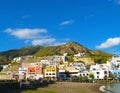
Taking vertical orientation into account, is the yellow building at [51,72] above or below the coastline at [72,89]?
above

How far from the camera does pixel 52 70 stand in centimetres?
A: 10481

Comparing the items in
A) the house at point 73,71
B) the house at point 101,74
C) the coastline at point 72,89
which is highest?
the house at point 73,71

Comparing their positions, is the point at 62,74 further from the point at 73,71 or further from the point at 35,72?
the point at 35,72

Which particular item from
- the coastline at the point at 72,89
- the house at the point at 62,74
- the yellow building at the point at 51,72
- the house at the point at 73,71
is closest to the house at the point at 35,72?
the yellow building at the point at 51,72

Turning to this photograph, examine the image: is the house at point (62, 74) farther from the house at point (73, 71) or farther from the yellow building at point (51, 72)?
the yellow building at point (51, 72)

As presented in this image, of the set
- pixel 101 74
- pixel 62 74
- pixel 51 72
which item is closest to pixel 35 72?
pixel 51 72

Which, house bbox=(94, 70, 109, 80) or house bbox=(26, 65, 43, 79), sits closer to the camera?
house bbox=(94, 70, 109, 80)

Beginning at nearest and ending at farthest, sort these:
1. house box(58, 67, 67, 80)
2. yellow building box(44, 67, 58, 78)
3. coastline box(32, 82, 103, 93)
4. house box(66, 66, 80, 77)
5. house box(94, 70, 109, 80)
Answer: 1. coastline box(32, 82, 103, 93)
2. house box(94, 70, 109, 80)
3. yellow building box(44, 67, 58, 78)
4. house box(58, 67, 67, 80)
5. house box(66, 66, 80, 77)

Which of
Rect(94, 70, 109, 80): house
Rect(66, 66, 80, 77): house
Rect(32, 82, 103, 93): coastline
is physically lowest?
Rect(32, 82, 103, 93): coastline

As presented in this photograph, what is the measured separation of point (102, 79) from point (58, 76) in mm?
16272

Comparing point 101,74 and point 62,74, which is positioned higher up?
point 62,74

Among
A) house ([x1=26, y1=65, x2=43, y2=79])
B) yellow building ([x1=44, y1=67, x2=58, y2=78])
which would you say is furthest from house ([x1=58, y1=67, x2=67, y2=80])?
house ([x1=26, y1=65, x2=43, y2=79])

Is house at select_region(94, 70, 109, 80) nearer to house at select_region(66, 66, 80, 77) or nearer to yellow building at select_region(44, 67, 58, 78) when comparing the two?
house at select_region(66, 66, 80, 77)

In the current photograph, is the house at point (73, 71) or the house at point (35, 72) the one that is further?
the house at point (73, 71)
